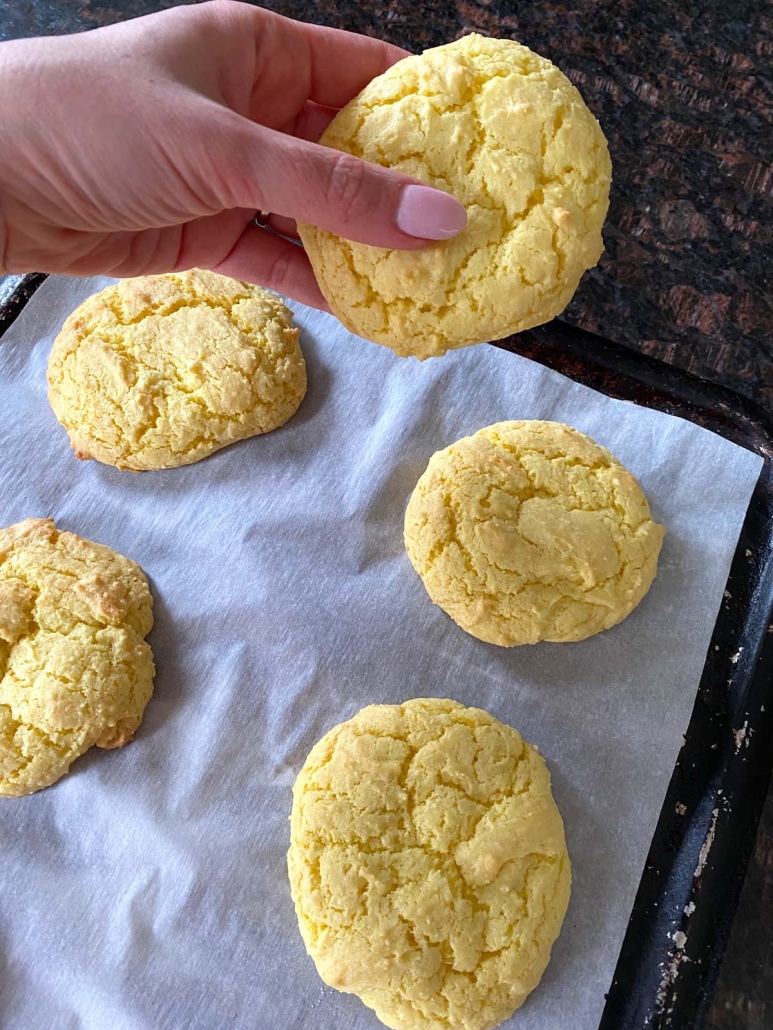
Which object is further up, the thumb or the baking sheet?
the thumb

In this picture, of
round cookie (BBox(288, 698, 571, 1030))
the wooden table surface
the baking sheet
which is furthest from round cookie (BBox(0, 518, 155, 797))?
the wooden table surface

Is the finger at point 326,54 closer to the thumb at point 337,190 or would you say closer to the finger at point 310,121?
the finger at point 310,121

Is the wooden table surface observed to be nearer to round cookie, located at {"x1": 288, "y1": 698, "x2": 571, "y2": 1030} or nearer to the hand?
round cookie, located at {"x1": 288, "y1": 698, "x2": 571, "y2": 1030}

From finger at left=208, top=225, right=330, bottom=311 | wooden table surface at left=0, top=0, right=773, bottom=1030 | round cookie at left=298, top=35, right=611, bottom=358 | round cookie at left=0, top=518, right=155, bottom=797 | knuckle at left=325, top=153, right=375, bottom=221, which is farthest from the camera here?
wooden table surface at left=0, top=0, right=773, bottom=1030

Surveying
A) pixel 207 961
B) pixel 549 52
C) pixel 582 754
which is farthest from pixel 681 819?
pixel 549 52

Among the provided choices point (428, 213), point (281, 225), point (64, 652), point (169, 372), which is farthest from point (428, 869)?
point (281, 225)

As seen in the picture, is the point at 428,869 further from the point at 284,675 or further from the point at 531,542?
the point at 531,542
